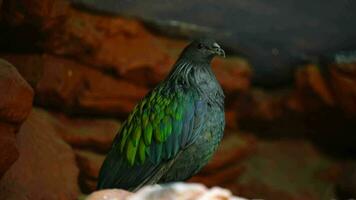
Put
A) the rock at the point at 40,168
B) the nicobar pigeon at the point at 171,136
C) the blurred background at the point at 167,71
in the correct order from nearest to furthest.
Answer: the nicobar pigeon at the point at 171,136 → the rock at the point at 40,168 → the blurred background at the point at 167,71

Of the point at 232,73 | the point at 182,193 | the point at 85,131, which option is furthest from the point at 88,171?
the point at 182,193

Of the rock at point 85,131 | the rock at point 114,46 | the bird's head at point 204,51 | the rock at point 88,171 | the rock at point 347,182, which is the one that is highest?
the bird's head at point 204,51

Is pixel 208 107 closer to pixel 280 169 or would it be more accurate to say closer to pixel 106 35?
pixel 106 35

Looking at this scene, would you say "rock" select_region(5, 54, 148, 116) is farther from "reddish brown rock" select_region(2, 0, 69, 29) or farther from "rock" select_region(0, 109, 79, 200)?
"reddish brown rock" select_region(2, 0, 69, 29)

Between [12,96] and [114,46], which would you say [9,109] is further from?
[114,46]

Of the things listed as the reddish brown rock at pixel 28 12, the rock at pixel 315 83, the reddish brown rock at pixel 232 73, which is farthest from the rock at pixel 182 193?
the rock at pixel 315 83

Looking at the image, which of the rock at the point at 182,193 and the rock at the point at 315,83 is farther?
the rock at the point at 315,83

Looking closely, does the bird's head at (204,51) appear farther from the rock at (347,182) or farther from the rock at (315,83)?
the rock at (347,182)

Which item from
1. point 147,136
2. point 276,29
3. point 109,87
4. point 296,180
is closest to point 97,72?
point 109,87
